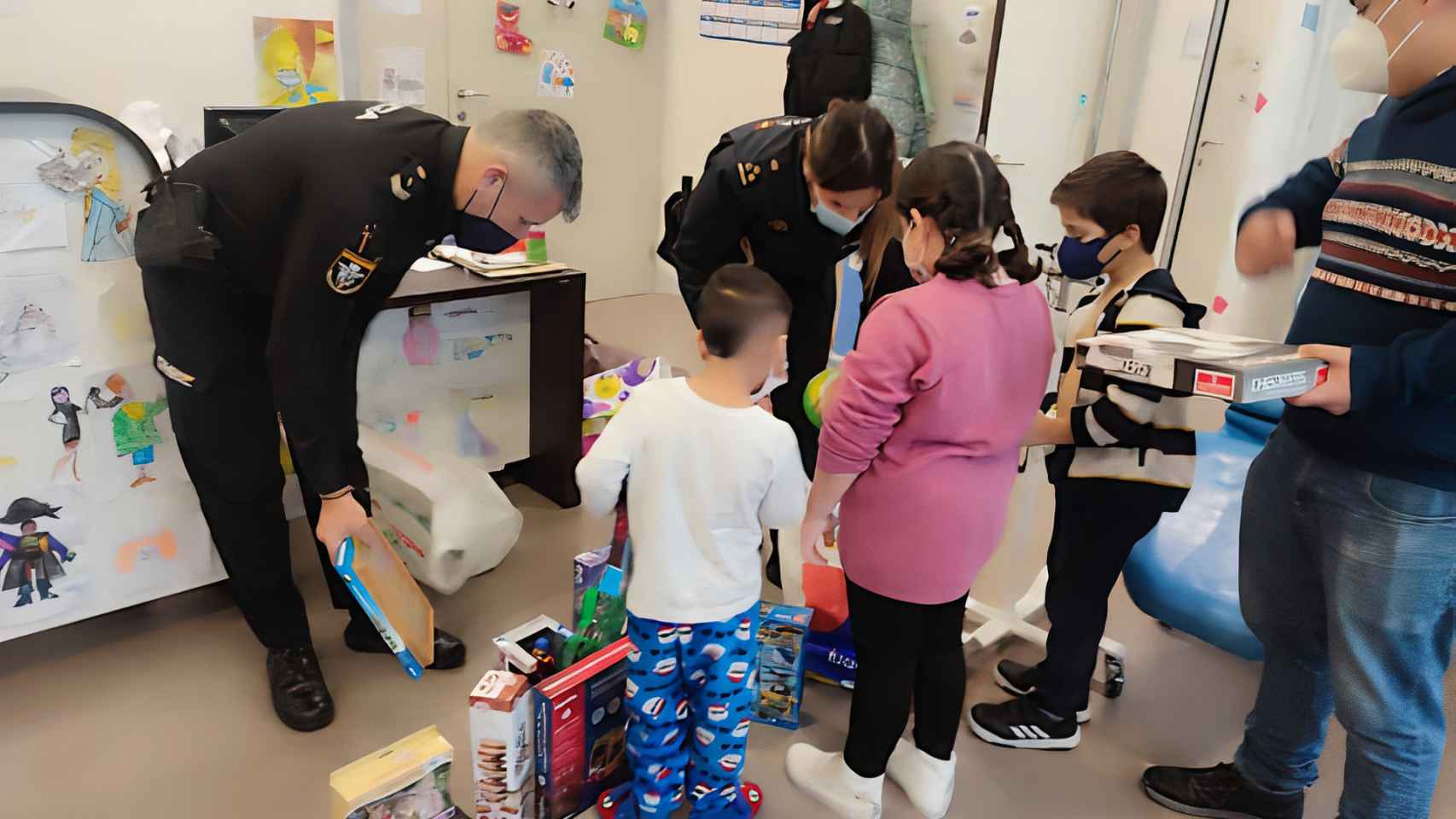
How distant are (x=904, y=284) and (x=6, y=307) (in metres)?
1.79

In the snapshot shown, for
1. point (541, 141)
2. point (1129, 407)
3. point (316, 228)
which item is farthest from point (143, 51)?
point (1129, 407)

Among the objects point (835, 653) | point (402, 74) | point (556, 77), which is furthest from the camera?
point (556, 77)

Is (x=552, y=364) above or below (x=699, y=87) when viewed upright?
below

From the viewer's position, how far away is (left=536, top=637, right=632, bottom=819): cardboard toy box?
1.61 m

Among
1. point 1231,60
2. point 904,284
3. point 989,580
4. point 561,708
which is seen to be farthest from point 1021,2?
point 561,708

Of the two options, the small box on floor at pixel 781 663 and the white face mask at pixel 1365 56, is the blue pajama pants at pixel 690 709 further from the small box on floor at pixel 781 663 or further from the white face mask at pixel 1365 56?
the white face mask at pixel 1365 56

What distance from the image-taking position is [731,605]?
156 cm

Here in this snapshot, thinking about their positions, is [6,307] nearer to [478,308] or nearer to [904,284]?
[478,308]

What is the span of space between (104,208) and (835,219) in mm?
1444

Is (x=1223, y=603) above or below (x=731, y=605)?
below

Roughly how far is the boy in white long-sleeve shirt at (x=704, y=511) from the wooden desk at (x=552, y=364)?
3.78ft

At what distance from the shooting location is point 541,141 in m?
1.58

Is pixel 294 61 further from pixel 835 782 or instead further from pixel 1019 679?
pixel 1019 679

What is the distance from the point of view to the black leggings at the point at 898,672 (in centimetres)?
160
